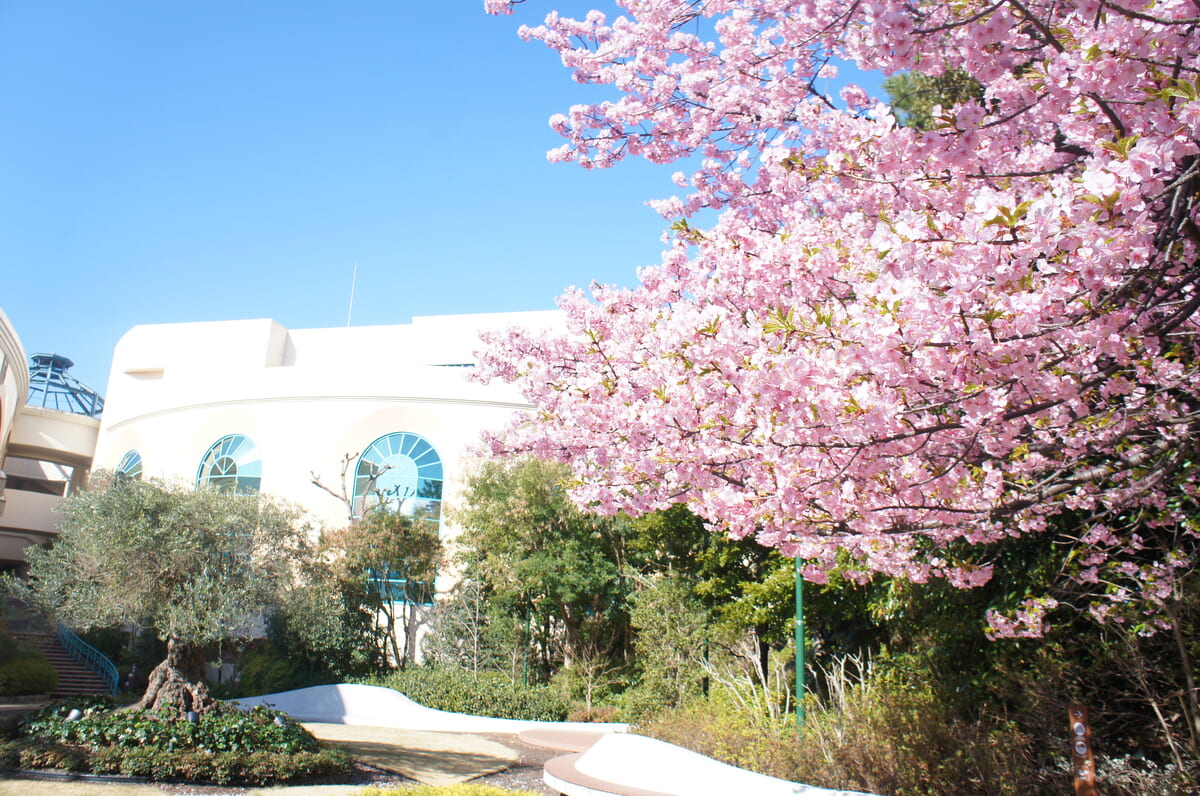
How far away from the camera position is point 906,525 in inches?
171

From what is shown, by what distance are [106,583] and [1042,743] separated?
13.4m

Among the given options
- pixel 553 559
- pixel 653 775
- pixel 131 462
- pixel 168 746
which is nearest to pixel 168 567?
pixel 168 746

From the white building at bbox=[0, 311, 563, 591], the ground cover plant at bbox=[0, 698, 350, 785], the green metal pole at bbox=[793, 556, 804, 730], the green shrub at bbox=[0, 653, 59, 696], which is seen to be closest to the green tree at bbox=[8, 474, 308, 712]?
the ground cover plant at bbox=[0, 698, 350, 785]

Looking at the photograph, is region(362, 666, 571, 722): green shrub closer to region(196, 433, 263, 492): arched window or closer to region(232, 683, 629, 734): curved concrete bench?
region(232, 683, 629, 734): curved concrete bench

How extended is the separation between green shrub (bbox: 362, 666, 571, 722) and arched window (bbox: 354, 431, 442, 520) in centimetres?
547

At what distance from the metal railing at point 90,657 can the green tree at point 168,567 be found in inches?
212

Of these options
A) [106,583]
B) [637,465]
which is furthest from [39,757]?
[637,465]

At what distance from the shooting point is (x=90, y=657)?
2041cm

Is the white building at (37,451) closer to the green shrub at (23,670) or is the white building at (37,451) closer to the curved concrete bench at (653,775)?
the green shrub at (23,670)

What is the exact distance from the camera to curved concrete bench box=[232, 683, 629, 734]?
51.1ft

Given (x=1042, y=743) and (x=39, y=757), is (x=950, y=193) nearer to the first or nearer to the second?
(x=1042, y=743)

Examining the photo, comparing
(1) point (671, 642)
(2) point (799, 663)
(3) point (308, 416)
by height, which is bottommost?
(2) point (799, 663)

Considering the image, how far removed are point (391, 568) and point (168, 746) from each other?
11.3 meters

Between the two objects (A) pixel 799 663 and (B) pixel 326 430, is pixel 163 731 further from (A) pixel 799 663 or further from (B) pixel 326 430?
(B) pixel 326 430
